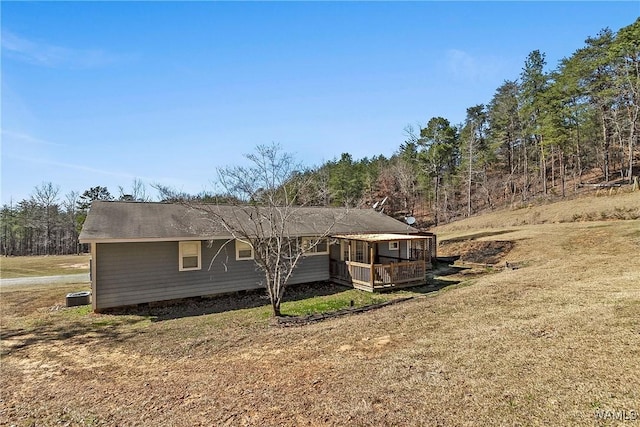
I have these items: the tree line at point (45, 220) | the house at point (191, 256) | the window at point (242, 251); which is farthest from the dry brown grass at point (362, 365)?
the tree line at point (45, 220)

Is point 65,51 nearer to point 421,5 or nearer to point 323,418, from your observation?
point 421,5

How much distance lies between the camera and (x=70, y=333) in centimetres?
970

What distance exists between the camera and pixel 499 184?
50281 mm

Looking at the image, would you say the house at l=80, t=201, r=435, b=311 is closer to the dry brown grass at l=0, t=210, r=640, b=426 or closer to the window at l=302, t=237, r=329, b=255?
the window at l=302, t=237, r=329, b=255

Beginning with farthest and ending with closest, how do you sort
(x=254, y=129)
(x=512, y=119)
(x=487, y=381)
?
(x=512, y=119)
(x=254, y=129)
(x=487, y=381)

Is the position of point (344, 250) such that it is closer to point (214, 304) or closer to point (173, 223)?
point (214, 304)

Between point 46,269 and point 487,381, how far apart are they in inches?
1257

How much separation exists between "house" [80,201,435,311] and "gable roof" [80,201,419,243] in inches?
1.1

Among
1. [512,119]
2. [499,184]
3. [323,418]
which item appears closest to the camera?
[323,418]

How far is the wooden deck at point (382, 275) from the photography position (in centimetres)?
1470

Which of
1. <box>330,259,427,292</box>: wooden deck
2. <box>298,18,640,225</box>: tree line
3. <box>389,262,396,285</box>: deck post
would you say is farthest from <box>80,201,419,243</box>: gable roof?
<box>298,18,640,225</box>: tree line

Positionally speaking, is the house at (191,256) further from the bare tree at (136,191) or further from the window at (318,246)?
the bare tree at (136,191)

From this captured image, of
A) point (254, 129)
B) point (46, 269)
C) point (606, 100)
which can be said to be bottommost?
point (46, 269)

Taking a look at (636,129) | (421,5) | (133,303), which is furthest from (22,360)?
(636,129)
